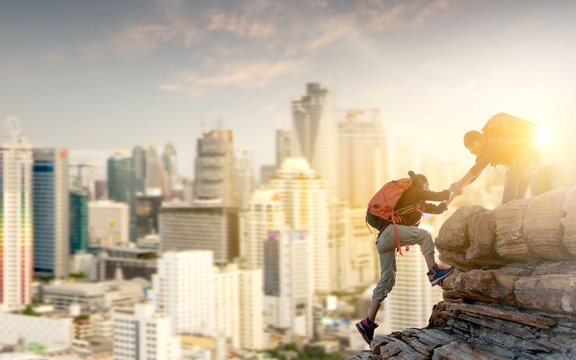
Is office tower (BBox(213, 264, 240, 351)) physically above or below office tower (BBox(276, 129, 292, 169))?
below

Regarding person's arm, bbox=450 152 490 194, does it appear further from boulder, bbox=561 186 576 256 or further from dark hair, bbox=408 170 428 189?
boulder, bbox=561 186 576 256

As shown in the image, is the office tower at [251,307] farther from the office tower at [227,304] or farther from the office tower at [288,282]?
the office tower at [288,282]

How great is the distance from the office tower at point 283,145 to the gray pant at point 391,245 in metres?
65.7

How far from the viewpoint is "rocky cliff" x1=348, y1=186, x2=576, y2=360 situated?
386cm

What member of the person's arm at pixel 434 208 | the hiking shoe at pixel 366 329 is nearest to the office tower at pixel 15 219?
the hiking shoe at pixel 366 329

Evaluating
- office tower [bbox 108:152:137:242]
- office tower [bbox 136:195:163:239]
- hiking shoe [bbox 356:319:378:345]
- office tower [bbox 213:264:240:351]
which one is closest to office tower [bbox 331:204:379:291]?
office tower [bbox 213:264:240:351]

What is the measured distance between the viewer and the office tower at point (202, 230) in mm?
60812

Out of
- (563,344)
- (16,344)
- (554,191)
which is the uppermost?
(554,191)

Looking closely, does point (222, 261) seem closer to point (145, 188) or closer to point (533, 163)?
point (145, 188)

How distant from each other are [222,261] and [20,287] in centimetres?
1714

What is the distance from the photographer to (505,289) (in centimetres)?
416

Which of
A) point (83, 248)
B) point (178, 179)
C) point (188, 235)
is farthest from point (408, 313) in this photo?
point (178, 179)

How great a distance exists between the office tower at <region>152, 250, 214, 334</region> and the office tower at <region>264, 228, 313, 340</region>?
4.73 meters

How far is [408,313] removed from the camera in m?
31.0
